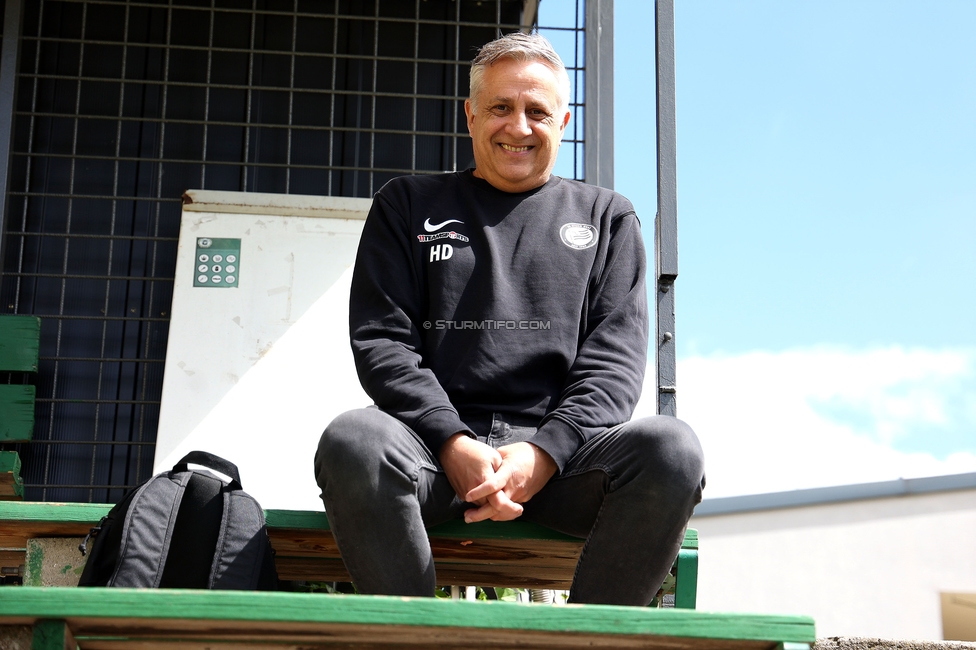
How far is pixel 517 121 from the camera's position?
217 centimetres

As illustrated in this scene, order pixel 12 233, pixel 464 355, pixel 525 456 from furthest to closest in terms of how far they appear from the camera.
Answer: pixel 12 233 < pixel 464 355 < pixel 525 456

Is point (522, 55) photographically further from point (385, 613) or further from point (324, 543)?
point (385, 613)

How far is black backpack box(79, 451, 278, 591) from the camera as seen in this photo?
64.0 inches

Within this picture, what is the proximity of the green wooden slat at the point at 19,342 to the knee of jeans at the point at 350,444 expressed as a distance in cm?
256

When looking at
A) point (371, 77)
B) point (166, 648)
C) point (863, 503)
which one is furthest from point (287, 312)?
point (863, 503)

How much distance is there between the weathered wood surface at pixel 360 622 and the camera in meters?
1.06

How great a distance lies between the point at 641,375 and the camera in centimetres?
204

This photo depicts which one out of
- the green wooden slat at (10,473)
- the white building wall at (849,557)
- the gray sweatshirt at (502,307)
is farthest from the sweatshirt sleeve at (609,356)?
the white building wall at (849,557)

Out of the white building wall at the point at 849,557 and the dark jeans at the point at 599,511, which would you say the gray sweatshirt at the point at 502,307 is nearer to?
the dark jeans at the point at 599,511

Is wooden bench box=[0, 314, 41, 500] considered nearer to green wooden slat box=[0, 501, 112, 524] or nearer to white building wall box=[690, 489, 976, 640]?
green wooden slat box=[0, 501, 112, 524]

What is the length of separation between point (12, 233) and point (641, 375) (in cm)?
312

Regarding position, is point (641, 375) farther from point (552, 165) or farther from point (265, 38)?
point (265, 38)

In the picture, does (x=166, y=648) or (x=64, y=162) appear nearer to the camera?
(x=166, y=648)

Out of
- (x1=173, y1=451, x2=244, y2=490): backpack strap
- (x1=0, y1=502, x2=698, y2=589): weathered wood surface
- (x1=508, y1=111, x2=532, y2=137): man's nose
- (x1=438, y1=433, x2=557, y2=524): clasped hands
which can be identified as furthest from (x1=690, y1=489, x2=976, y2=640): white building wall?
(x1=173, y1=451, x2=244, y2=490): backpack strap
